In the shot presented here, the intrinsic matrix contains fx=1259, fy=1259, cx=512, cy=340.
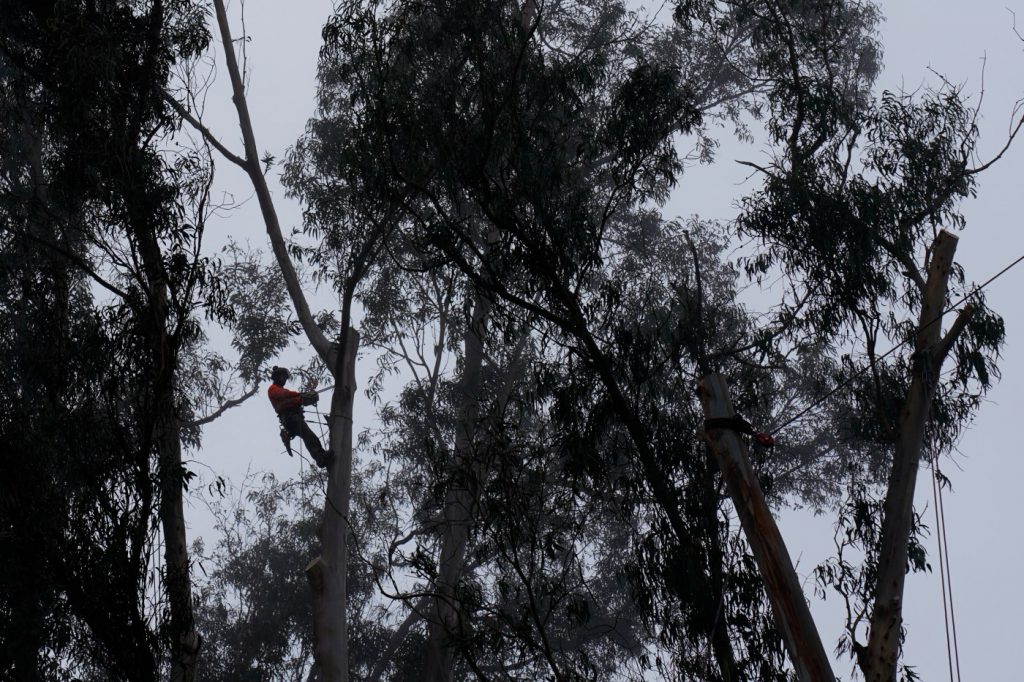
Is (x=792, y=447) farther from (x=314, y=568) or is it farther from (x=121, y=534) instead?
(x=121, y=534)

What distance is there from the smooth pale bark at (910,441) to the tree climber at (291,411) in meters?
4.64

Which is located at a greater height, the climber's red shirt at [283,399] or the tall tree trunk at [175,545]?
the climber's red shirt at [283,399]

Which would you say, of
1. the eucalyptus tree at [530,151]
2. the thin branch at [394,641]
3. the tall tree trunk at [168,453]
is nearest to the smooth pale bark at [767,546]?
the eucalyptus tree at [530,151]

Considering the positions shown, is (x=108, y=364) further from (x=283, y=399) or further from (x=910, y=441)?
(x=910, y=441)

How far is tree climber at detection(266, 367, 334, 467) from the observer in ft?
32.9

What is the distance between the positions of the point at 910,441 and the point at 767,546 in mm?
1990

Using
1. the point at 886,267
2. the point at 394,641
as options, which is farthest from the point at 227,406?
the point at 886,267

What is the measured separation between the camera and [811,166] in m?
8.16

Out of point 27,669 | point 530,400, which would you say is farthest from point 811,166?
point 27,669

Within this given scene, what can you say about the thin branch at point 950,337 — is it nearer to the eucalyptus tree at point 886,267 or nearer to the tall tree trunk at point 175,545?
the eucalyptus tree at point 886,267

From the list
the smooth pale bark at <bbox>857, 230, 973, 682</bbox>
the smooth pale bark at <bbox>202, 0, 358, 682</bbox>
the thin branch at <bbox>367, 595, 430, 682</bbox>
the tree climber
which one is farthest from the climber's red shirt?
the smooth pale bark at <bbox>857, 230, 973, 682</bbox>

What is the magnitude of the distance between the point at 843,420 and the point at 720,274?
3253 millimetres

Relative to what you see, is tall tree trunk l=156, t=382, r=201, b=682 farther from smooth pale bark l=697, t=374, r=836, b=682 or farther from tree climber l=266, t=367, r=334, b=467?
smooth pale bark l=697, t=374, r=836, b=682

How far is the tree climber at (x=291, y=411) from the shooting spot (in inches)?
395
